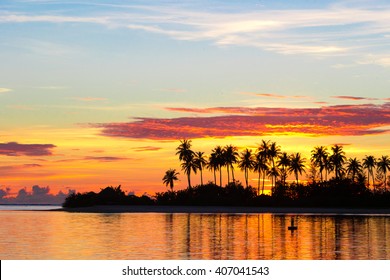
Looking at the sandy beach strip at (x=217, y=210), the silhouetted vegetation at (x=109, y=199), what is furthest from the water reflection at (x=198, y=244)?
the silhouetted vegetation at (x=109, y=199)

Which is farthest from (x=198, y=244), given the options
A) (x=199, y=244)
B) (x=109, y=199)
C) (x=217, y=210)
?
(x=109, y=199)

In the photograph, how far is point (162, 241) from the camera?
7012cm

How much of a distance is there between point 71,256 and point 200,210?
113 meters

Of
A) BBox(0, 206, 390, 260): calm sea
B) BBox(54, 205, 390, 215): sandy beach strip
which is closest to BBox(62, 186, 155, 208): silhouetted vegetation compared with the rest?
BBox(54, 205, 390, 215): sandy beach strip

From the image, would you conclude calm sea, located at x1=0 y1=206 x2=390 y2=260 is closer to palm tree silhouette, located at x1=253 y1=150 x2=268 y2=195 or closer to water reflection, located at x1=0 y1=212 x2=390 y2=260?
water reflection, located at x1=0 y1=212 x2=390 y2=260

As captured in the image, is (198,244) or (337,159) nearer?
(198,244)

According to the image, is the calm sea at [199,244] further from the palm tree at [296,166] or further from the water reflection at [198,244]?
the palm tree at [296,166]

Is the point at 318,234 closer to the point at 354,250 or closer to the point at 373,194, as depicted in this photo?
the point at 354,250

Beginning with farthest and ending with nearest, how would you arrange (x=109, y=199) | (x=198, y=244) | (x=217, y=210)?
(x=109, y=199) < (x=217, y=210) < (x=198, y=244)

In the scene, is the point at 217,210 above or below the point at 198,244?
→ above

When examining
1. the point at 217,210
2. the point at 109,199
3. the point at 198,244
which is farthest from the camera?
the point at 109,199

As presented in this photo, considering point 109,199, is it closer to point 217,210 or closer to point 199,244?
point 217,210
